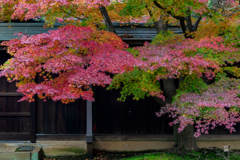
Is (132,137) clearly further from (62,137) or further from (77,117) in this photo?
(62,137)

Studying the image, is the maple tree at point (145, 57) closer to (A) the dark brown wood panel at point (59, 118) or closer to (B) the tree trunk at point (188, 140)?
(B) the tree trunk at point (188, 140)

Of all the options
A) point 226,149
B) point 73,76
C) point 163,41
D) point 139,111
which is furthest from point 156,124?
point 73,76

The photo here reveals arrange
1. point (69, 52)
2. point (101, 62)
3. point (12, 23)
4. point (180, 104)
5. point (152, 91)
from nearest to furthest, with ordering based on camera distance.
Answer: point (101, 62) < point (69, 52) < point (180, 104) < point (152, 91) < point (12, 23)

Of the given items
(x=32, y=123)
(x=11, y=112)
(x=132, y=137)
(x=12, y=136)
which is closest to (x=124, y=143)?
(x=132, y=137)

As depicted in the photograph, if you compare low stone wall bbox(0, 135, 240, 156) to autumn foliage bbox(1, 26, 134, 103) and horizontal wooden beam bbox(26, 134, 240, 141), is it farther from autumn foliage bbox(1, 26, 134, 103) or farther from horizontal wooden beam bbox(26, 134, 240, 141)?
autumn foliage bbox(1, 26, 134, 103)

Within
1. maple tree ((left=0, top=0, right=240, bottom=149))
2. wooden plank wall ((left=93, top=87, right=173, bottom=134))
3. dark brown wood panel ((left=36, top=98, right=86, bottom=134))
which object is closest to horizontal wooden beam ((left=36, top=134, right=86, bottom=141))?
dark brown wood panel ((left=36, top=98, right=86, bottom=134))

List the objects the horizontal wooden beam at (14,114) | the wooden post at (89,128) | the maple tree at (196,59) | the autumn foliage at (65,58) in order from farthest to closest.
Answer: the horizontal wooden beam at (14,114) → the wooden post at (89,128) → the maple tree at (196,59) → the autumn foliage at (65,58)

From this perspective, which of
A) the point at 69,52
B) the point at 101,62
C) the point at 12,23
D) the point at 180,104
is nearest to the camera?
the point at 101,62

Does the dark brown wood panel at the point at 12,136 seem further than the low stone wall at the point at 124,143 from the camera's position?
Yes

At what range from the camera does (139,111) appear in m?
6.97

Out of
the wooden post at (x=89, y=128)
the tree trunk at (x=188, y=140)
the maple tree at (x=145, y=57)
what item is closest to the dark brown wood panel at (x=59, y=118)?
the wooden post at (x=89, y=128)

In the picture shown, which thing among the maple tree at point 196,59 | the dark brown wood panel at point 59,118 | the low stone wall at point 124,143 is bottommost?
the low stone wall at point 124,143

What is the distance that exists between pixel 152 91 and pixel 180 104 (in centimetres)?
67

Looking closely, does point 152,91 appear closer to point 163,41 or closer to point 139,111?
Result: point 163,41
